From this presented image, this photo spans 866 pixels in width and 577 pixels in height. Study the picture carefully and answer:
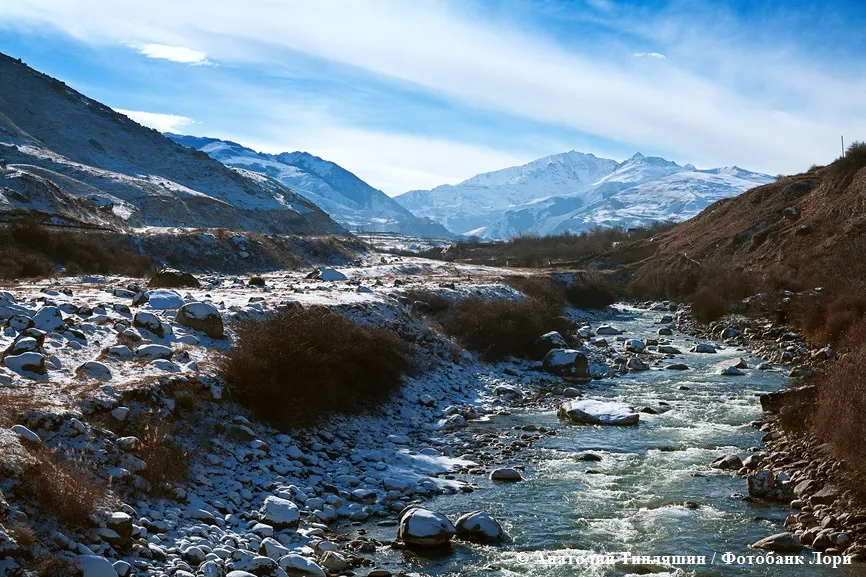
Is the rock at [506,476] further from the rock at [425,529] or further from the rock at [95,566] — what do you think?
the rock at [95,566]

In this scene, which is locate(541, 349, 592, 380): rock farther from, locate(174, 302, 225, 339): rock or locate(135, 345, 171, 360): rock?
locate(135, 345, 171, 360): rock

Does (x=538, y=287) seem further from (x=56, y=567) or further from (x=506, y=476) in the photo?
(x=56, y=567)

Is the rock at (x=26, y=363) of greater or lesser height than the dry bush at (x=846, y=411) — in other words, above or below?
below

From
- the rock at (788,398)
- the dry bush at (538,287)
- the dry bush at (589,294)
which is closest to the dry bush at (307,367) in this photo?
the rock at (788,398)

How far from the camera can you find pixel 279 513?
12.2 metres

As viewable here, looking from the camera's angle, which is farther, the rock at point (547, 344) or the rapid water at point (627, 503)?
the rock at point (547, 344)

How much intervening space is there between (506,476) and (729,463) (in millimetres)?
5416

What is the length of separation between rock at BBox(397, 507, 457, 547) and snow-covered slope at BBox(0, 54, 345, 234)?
4647cm

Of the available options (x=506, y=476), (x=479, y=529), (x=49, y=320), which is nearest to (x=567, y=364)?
(x=506, y=476)

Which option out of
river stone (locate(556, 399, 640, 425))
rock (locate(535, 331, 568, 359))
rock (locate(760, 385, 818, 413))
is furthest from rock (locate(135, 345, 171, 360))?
rock (locate(535, 331, 568, 359))

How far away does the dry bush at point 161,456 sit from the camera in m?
11.9

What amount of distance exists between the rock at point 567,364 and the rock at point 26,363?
68.0 ft

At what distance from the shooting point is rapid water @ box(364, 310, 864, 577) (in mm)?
11453

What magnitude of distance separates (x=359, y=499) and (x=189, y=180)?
130 meters
